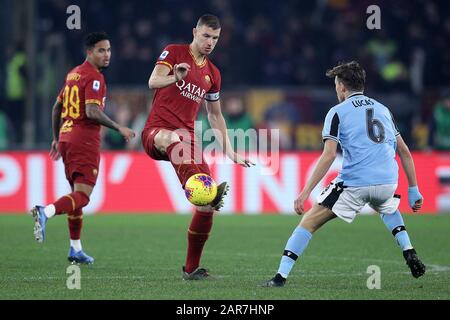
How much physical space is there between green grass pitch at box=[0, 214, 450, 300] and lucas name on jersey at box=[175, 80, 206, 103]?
173 centimetres

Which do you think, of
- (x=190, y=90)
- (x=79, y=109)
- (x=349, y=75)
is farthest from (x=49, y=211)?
(x=349, y=75)

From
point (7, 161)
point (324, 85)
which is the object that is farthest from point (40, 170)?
point (324, 85)

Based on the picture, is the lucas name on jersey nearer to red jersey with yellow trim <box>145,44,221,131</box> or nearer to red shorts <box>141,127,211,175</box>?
red jersey with yellow trim <box>145,44,221,131</box>

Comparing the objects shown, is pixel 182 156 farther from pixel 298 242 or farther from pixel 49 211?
pixel 49 211

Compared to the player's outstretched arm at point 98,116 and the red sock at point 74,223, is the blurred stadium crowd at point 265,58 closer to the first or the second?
the red sock at point 74,223

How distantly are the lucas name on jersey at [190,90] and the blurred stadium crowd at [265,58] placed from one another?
9588mm

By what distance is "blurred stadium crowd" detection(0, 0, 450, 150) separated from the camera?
64.1 feet

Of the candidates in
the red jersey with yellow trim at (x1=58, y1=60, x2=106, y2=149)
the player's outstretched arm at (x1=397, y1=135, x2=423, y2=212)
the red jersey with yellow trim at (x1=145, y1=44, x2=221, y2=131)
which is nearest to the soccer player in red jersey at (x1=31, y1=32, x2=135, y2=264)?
the red jersey with yellow trim at (x1=58, y1=60, x2=106, y2=149)

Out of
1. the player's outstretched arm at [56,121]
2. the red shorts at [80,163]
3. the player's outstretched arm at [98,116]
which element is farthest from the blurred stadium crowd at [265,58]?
the player's outstretched arm at [98,116]

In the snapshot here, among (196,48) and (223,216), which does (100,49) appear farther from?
(223,216)

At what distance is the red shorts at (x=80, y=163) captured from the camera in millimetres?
10445

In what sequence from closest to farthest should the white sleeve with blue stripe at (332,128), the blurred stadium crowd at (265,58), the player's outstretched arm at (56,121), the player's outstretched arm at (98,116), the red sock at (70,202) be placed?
the white sleeve with blue stripe at (332,128), the red sock at (70,202), the player's outstretched arm at (98,116), the player's outstretched arm at (56,121), the blurred stadium crowd at (265,58)

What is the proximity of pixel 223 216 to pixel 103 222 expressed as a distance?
7.99 feet

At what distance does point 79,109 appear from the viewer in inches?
415
